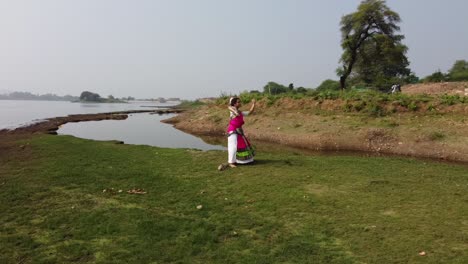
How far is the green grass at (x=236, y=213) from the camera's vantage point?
18.3 feet

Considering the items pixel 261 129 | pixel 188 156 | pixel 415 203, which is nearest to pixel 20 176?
pixel 188 156

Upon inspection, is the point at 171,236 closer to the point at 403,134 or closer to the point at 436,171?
the point at 436,171

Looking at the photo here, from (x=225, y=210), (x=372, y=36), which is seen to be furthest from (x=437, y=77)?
(x=225, y=210)

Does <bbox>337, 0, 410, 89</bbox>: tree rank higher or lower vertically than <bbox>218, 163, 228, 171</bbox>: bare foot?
higher

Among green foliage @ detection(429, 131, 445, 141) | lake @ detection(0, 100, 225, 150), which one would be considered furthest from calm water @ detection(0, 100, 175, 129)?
green foliage @ detection(429, 131, 445, 141)

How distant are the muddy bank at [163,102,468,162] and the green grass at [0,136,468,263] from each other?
6.99 metres

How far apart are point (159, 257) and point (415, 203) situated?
567 cm

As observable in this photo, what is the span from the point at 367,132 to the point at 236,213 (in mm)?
16168

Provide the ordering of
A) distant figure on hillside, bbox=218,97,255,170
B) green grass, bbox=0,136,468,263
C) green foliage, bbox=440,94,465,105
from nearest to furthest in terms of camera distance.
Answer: green grass, bbox=0,136,468,263
distant figure on hillside, bbox=218,97,255,170
green foliage, bbox=440,94,465,105

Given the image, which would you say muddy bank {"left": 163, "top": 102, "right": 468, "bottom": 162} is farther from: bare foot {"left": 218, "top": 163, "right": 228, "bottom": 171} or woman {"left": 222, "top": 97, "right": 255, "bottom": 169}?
bare foot {"left": 218, "top": 163, "right": 228, "bottom": 171}

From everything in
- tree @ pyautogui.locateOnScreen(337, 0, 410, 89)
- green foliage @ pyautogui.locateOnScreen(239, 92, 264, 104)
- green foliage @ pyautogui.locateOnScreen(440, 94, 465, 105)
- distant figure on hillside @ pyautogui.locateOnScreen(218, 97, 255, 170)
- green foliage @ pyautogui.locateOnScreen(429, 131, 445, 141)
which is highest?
tree @ pyautogui.locateOnScreen(337, 0, 410, 89)

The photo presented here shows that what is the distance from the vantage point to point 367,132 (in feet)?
69.2

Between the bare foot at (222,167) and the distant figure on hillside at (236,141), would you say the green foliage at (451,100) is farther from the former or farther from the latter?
the bare foot at (222,167)

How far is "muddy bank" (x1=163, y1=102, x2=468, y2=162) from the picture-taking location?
1803 cm
